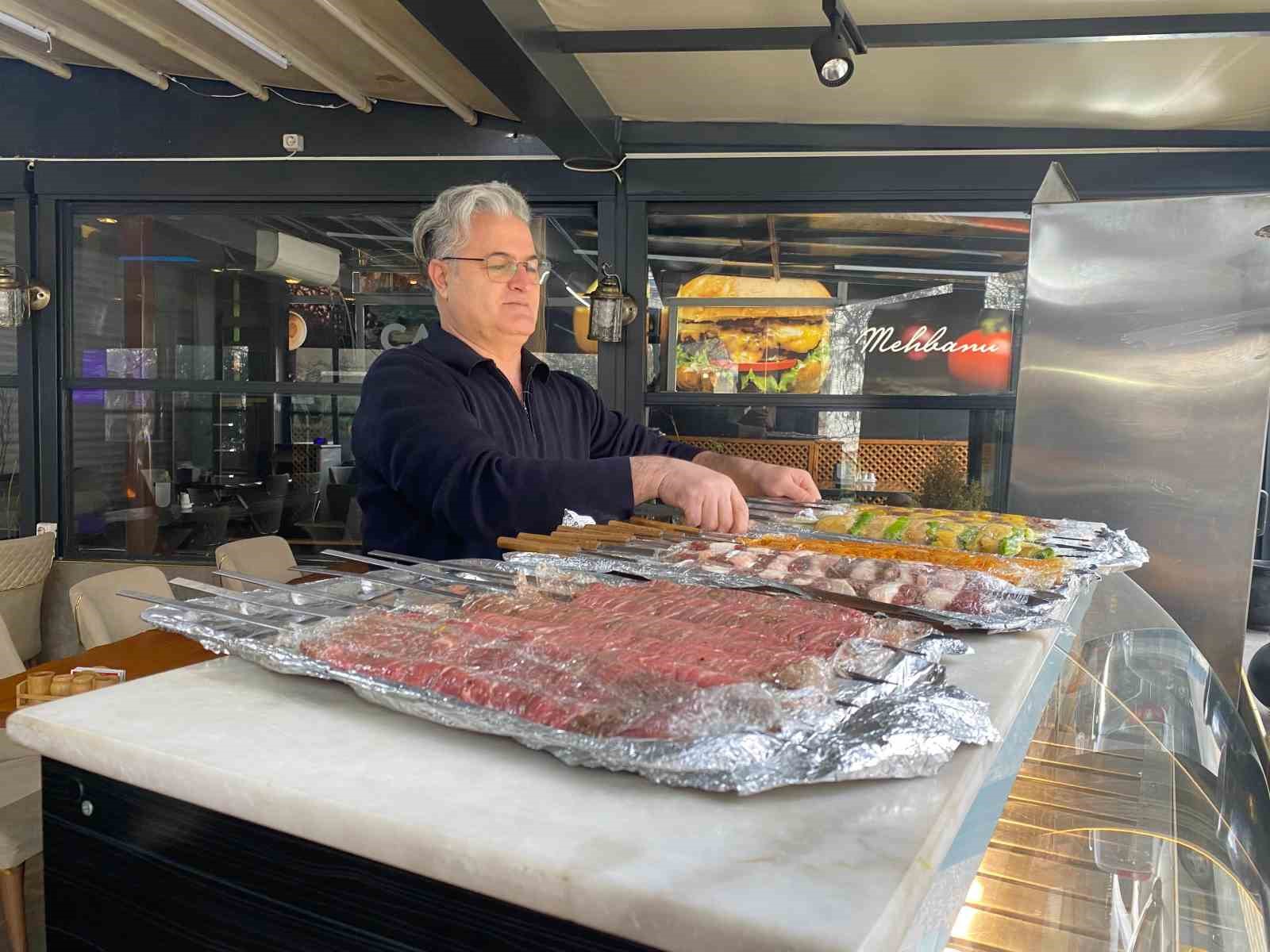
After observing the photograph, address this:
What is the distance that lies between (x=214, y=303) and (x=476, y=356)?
137 inches

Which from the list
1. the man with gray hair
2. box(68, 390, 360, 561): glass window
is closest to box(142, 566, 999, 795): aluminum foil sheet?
the man with gray hair

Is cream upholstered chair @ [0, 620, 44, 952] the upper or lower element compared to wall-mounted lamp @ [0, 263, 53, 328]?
lower

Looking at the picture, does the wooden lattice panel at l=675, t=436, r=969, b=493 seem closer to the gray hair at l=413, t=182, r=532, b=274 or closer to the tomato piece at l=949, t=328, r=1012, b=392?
the tomato piece at l=949, t=328, r=1012, b=392

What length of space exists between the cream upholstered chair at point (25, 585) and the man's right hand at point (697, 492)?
383cm

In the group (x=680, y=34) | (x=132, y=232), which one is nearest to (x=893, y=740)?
(x=680, y=34)

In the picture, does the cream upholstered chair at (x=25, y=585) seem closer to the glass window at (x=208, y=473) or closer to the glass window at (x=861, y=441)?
the glass window at (x=208, y=473)

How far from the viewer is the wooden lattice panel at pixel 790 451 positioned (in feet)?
15.8

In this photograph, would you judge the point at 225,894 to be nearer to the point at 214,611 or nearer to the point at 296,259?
the point at 214,611

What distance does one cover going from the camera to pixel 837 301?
188 inches

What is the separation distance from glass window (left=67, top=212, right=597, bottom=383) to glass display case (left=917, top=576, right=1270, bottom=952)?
3969 millimetres

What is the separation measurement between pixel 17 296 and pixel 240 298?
104 cm

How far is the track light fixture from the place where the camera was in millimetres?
2779

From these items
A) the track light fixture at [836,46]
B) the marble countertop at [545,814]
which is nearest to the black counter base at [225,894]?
the marble countertop at [545,814]

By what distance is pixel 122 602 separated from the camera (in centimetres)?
327
